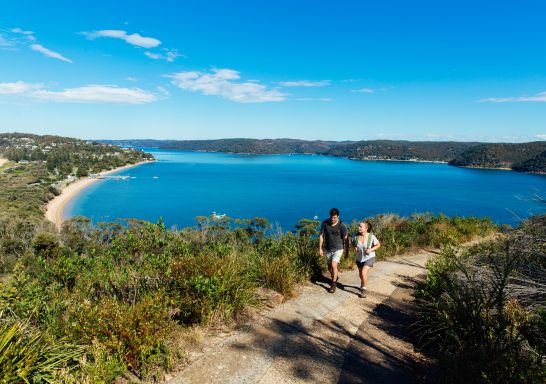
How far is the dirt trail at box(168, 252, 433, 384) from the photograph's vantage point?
362 centimetres

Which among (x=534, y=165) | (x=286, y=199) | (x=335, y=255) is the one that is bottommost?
(x=286, y=199)

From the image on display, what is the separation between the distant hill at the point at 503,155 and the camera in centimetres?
13562

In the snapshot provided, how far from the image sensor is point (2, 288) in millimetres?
3693

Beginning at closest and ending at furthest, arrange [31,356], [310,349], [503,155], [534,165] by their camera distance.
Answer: [31,356]
[310,349]
[534,165]
[503,155]

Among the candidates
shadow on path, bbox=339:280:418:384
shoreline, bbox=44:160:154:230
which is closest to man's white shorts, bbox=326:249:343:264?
shadow on path, bbox=339:280:418:384

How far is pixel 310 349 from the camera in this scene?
415 cm

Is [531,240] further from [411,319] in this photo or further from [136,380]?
[136,380]

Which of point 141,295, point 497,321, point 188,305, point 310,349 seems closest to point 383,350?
point 310,349

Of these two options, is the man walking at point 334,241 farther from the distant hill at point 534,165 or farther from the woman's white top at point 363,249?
the distant hill at point 534,165

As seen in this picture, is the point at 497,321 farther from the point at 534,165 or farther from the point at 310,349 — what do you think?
the point at 534,165

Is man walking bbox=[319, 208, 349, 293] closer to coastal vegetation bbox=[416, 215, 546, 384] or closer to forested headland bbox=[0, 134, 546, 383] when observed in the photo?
forested headland bbox=[0, 134, 546, 383]

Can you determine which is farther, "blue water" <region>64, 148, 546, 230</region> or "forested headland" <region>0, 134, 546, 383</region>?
"blue water" <region>64, 148, 546, 230</region>

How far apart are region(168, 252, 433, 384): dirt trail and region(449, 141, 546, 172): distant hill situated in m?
150

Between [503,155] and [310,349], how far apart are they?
6837 inches
